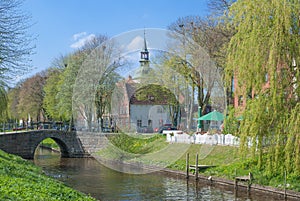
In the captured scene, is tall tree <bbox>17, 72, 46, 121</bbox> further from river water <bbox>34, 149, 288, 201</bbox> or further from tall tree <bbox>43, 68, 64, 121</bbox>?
river water <bbox>34, 149, 288, 201</bbox>

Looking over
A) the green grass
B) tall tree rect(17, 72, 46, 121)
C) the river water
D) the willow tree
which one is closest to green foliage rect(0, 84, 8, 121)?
the river water

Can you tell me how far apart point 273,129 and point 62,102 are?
106 ft

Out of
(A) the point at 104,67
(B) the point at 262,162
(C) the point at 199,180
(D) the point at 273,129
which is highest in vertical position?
(A) the point at 104,67

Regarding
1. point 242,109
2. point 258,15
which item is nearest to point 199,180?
point 242,109

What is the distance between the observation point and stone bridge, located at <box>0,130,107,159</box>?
39.8 metres

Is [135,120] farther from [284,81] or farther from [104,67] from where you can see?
[284,81]

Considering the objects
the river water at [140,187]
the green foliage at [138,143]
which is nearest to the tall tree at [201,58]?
the green foliage at [138,143]

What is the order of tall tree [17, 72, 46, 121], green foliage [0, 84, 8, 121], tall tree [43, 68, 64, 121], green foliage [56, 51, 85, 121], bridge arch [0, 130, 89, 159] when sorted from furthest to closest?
1. tall tree [17, 72, 46, 121]
2. tall tree [43, 68, 64, 121]
3. green foliage [56, 51, 85, 121]
4. bridge arch [0, 130, 89, 159]
5. green foliage [0, 84, 8, 121]

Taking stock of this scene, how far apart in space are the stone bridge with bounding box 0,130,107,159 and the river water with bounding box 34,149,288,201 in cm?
999

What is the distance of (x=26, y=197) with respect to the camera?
9.55m

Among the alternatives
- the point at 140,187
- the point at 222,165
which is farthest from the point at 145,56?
the point at 222,165

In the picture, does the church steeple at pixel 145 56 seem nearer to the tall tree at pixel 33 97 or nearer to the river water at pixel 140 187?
the river water at pixel 140 187

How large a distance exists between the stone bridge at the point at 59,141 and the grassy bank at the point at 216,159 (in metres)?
→ 4.10

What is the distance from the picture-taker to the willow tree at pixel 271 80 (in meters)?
17.6
